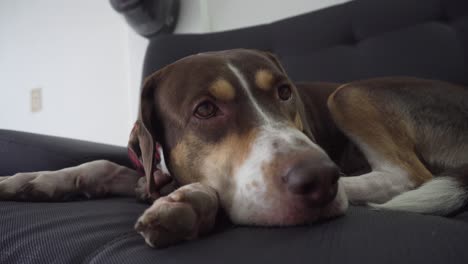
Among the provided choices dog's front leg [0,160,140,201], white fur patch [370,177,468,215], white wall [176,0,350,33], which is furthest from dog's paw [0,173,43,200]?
white wall [176,0,350,33]

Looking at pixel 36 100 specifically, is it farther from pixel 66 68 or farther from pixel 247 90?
pixel 247 90

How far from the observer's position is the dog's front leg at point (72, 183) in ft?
4.24

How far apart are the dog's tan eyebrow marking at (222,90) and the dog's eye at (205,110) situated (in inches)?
1.5

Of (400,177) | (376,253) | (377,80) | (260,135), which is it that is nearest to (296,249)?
(376,253)

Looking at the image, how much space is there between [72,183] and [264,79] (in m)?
0.80

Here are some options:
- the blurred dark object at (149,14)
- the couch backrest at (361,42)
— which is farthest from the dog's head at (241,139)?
the blurred dark object at (149,14)

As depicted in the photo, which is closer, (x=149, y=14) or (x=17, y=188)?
(x=17, y=188)

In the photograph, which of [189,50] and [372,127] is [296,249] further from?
[189,50]

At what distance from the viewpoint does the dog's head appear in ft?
3.07

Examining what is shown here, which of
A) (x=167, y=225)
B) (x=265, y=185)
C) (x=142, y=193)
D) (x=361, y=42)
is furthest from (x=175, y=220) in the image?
(x=361, y=42)

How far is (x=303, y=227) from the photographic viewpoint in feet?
2.92

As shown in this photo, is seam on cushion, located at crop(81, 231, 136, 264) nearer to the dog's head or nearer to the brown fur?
the dog's head

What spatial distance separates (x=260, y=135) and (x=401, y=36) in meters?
1.67

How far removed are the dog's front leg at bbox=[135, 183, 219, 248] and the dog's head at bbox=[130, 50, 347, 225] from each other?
0.15 m
